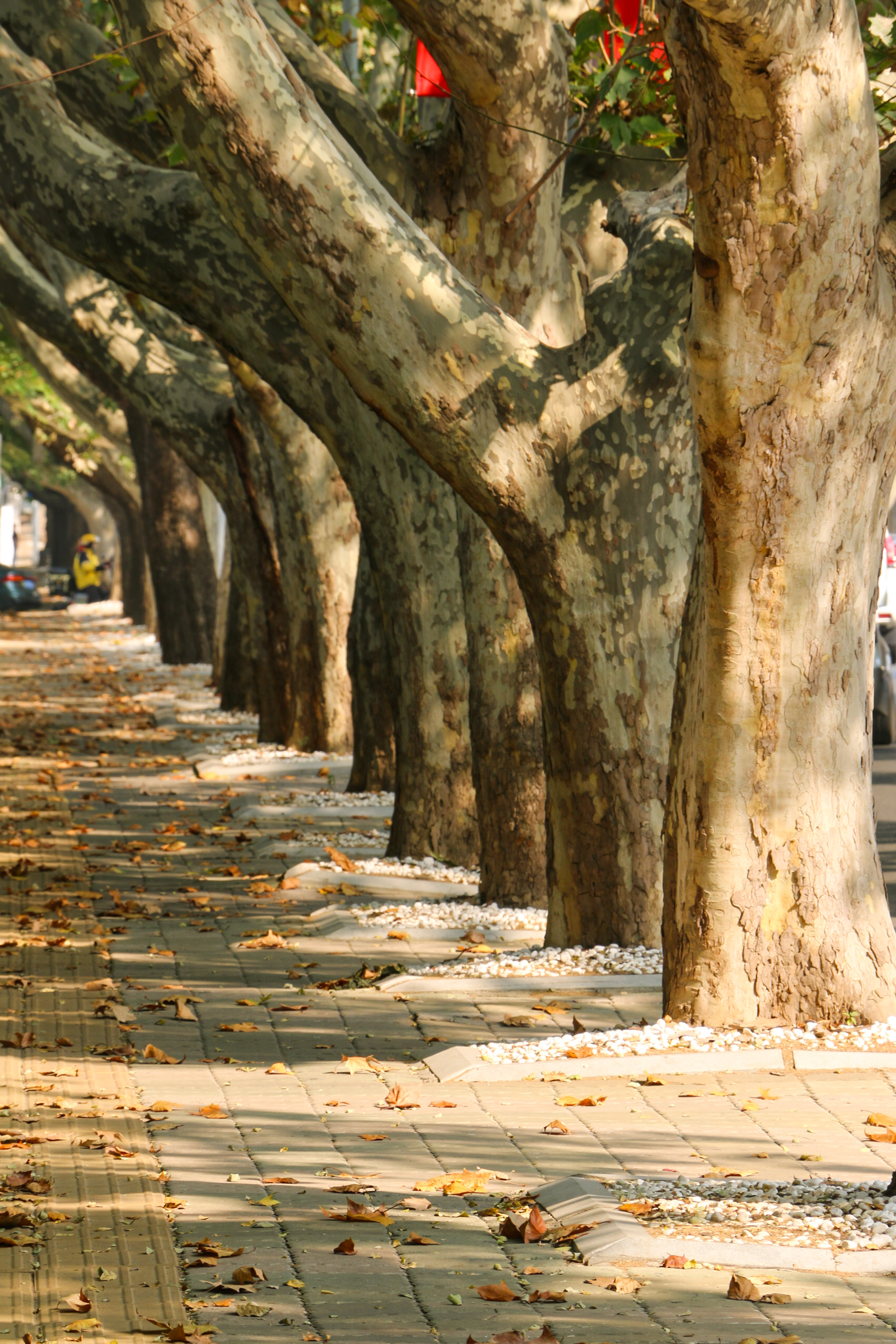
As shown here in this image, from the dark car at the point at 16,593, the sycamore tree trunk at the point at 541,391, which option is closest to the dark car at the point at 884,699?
the sycamore tree trunk at the point at 541,391

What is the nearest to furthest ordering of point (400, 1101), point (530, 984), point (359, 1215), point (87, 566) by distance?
point (359, 1215), point (400, 1101), point (530, 984), point (87, 566)

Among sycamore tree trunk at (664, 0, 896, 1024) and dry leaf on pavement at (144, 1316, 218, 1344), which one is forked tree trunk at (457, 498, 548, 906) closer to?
sycamore tree trunk at (664, 0, 896, 1024)

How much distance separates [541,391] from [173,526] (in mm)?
18650

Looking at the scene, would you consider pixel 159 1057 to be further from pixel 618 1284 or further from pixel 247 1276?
pixel 618 1284

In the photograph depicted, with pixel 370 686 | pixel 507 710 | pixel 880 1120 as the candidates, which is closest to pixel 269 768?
pixel 370 686

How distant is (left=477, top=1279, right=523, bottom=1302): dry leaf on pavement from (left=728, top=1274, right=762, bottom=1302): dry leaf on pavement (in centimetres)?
47

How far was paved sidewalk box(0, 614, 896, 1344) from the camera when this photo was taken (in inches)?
Result: 155

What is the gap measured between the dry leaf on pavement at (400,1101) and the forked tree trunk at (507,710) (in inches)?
126

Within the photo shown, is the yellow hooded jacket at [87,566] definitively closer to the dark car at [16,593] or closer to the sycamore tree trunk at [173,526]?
the dark car at [16,593]

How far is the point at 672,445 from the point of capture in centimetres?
746

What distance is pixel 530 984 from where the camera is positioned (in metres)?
7.31

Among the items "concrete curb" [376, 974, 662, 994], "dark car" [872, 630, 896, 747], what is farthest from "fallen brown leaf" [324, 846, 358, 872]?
"dark car" [872, 630, 896, 747]

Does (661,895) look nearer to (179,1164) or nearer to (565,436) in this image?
(565,436)

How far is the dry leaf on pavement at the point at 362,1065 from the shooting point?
244 inches
